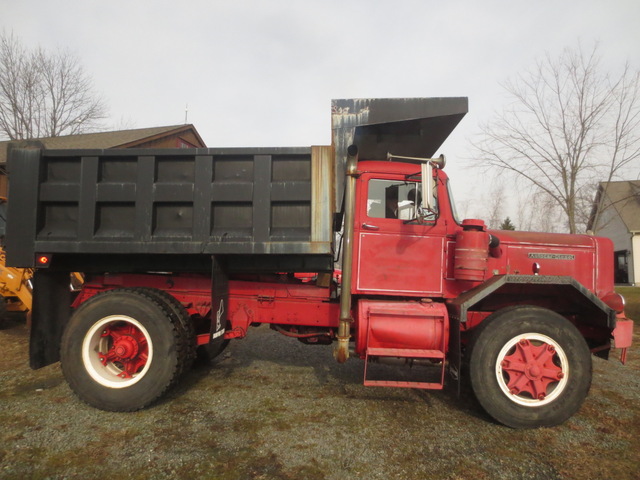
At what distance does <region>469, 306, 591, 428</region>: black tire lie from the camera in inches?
134

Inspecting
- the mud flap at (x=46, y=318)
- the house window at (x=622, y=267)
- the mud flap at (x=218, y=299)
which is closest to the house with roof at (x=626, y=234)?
the house window at (x=622, y=267)

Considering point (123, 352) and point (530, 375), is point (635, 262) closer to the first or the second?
point (530, 375)

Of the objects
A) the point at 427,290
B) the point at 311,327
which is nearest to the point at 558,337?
the point at 427,290

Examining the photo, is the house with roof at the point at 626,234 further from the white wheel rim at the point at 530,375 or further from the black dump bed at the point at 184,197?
the black dump bed at the point at 184,197

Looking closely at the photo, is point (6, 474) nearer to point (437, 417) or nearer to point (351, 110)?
point (437, 417)

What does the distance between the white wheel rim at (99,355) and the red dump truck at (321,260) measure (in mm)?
14

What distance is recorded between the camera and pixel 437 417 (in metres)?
3.59

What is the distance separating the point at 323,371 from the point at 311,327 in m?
0.85

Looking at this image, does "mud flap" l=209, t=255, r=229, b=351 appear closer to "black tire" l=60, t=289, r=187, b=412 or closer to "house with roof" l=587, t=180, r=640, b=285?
"black tire" l=60, t=289, r=187, b=412

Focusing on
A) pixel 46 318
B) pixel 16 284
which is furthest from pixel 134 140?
pixel 46 318

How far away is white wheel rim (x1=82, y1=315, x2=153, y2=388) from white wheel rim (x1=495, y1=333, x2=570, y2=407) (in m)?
3.28

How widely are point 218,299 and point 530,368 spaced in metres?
3.03

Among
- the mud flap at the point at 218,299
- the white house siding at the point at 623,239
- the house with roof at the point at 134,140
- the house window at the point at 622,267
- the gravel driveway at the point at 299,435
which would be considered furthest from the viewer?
the house window at the point at 622,267

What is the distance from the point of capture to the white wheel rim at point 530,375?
3.45 meters
